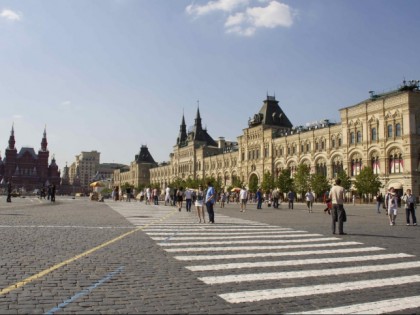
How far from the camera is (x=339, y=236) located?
1358 centimetres

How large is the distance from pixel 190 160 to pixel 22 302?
10934 centimetres

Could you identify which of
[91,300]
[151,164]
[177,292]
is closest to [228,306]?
[177,292]

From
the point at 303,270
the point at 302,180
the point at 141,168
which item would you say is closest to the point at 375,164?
the point at 302,180

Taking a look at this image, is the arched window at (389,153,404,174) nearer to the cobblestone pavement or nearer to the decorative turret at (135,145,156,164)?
the cobblestone pavement

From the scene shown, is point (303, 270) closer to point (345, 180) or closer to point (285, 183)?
point (345, 180)

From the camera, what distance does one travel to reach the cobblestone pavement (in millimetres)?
5516

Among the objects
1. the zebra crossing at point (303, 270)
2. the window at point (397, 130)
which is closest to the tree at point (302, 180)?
the window at point (397, 130)

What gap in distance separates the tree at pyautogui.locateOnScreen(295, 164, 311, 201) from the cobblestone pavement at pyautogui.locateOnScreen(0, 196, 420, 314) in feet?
160

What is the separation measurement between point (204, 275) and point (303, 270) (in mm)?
1927

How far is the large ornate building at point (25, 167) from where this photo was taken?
142 m

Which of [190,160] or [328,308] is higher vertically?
[190,160]

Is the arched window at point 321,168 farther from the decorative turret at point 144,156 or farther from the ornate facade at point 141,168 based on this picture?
the decorative turret at point 144,156

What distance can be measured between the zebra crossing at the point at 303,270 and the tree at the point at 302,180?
48.9 metres

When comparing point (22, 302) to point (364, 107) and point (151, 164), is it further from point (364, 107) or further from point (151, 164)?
point (151, 164)
